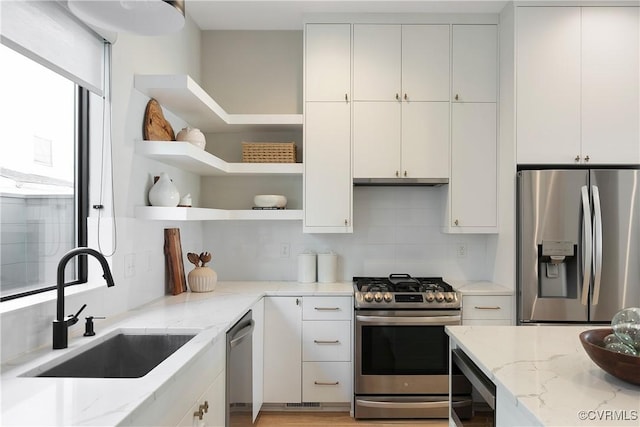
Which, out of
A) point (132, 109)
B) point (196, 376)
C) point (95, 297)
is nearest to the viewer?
point (196, 376)

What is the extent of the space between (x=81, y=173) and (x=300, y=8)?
197 cm

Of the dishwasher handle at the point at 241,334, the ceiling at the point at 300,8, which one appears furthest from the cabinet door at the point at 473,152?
the dishwasher handle at the point at 241,334

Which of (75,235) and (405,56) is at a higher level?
(405,56)

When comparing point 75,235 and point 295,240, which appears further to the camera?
point 295,240

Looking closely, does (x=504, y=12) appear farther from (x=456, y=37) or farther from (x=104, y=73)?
(x=104, y=73)

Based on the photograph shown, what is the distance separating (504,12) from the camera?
3.21 meters

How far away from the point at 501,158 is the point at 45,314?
2978 millimetres

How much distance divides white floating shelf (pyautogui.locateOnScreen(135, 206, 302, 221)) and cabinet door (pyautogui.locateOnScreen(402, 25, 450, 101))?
4.16ft

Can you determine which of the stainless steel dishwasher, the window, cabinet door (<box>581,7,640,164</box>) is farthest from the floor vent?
cabinet door (<box>581,7,640,164</box>)

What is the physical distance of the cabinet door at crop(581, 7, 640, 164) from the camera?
3033mm

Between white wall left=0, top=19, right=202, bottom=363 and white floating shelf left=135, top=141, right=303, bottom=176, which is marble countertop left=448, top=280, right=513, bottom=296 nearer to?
white floating shelf left=135, top=141, right=303, bottom=176

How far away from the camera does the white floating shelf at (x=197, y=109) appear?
8.00ft

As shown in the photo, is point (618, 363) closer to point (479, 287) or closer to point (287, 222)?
point (479, 287)

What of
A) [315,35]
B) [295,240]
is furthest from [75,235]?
[315,35]
